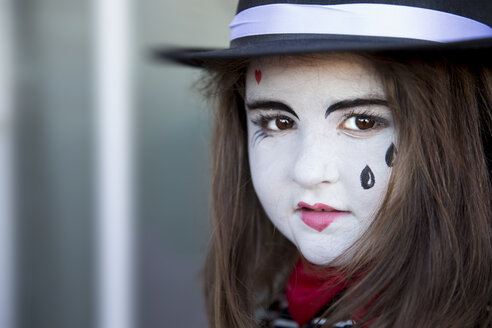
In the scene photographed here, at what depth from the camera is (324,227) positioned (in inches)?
34.3

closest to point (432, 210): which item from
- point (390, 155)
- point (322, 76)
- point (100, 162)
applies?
point (390, 155)

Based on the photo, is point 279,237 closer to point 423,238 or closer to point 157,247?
point 423,238

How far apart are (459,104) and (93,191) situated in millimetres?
1681

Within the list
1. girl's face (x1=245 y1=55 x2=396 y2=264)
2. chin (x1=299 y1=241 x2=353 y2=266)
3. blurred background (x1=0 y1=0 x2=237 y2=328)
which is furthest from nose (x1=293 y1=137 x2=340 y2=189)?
blurred background (x1=0 y1=0 x2=237 y2=328)

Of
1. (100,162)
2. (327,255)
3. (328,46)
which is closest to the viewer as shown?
(328,46)

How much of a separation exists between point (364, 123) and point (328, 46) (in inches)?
5.7

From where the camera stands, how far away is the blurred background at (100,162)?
7.11 feet

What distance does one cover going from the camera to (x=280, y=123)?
36.5 inches

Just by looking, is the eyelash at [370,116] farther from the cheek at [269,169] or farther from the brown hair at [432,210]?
the cheek at [269,169]

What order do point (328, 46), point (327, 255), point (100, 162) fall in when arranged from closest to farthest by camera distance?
point (328, 46)
point (327, 255)
point (100, 162)

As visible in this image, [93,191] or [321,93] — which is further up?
[321,93]

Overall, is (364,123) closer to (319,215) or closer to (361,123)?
(361,123)

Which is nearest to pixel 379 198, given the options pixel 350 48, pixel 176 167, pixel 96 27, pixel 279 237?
pixel 350 48

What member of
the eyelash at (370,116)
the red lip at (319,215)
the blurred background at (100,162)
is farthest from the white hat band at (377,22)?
the blurred background at (100,162)
